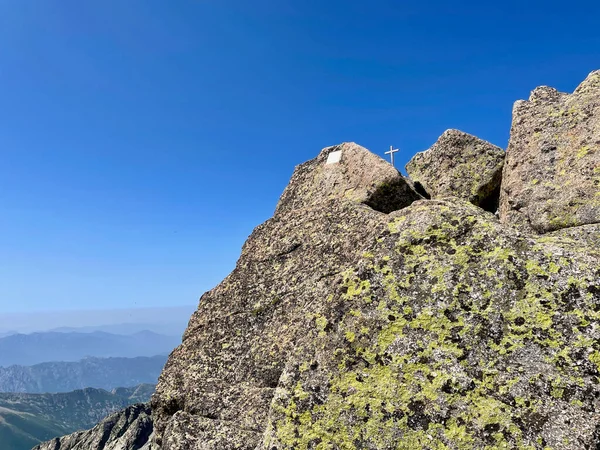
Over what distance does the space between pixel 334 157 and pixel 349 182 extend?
84.2 inches

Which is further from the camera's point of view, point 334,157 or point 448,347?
point 334,157

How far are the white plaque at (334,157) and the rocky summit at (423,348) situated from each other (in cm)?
503

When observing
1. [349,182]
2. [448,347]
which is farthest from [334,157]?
[448,347]

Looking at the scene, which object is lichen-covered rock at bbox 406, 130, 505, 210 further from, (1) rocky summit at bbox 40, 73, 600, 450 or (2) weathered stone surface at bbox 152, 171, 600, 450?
(2) weathered stone surface at bbox 152, 171, 600, 450

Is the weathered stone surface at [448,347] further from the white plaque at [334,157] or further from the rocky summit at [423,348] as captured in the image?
the white plaque at [334,157]

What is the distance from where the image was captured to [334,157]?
57.0 feet

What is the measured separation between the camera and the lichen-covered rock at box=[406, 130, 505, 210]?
16922 millimetres

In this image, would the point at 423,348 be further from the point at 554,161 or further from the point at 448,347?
the point at 554,161

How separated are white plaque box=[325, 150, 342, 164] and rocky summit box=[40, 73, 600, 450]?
5027 millimetres

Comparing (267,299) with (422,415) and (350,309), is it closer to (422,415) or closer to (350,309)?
(350,309)

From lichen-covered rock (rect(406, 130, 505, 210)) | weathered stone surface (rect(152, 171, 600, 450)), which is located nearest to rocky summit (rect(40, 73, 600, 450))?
weathered stone surface (rect(152, 171, 600, 450))

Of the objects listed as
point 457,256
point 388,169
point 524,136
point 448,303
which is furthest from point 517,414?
point 524,136

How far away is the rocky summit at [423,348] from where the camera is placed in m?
6.32

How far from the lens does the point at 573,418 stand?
597 centimetres
